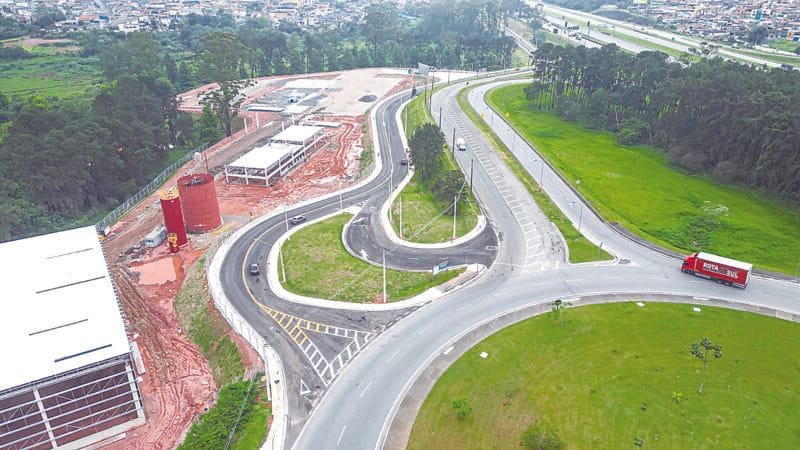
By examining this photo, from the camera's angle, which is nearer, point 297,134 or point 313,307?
point 313,307

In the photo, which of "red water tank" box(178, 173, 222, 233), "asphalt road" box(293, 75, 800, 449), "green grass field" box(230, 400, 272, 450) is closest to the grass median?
"asphalt road" box(293, 75, 800, 449)

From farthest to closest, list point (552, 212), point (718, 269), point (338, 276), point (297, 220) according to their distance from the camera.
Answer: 1. point (552, 212)
2. point (297, 220)
3. point (338, 276)
4. point (718, 269)

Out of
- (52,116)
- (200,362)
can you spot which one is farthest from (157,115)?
(200,362)

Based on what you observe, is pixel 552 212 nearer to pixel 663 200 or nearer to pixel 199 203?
pixel 663 200

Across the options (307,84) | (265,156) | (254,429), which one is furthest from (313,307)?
(307,84)

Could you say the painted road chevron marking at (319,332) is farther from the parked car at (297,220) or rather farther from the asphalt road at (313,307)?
the parked car at (297,220)

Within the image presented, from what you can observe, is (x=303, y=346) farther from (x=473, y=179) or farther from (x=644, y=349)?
(x=473, y=179)
